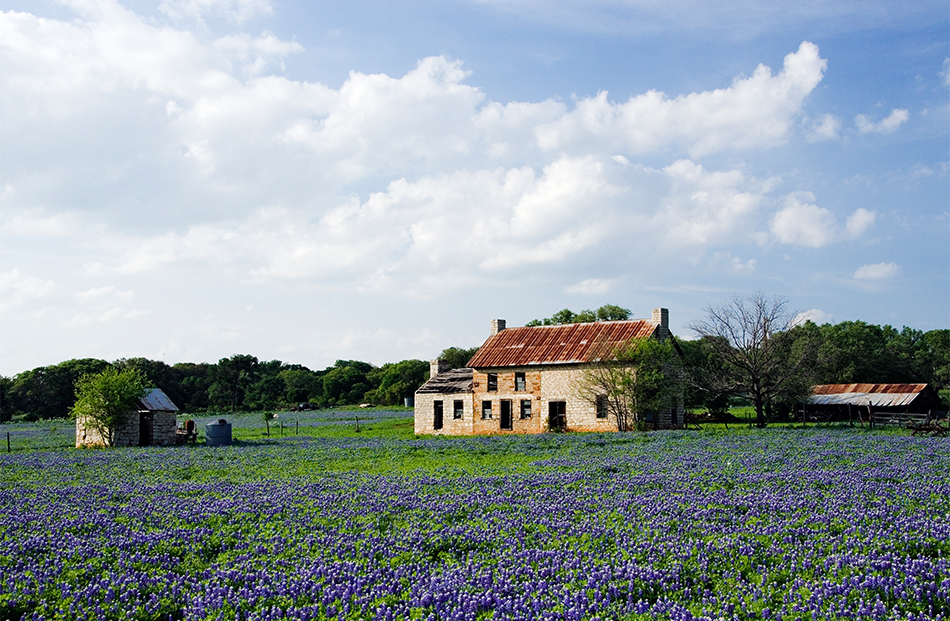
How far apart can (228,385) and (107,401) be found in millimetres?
75178

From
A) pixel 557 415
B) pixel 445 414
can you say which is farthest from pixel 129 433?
pixel 557 415

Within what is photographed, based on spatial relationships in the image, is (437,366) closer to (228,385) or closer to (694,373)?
(694,373)

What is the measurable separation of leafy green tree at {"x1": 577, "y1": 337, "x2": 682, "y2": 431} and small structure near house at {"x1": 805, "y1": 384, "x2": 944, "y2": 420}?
1885 cm

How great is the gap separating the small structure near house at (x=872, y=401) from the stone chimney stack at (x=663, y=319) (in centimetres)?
1749

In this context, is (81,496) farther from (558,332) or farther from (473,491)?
(558,332)

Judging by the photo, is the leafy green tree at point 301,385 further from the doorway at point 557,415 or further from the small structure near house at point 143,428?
the small structure near house at point 143,428

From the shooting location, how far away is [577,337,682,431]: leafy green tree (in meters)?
41.8

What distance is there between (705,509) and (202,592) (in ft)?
25.0

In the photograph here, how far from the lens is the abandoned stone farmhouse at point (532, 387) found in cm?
4428

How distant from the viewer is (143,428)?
121ft

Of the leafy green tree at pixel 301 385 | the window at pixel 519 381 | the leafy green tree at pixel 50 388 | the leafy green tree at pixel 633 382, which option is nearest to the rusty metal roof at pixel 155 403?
the window at pixel 519 381

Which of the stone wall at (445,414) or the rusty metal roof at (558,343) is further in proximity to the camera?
the stone wall at (445,414)

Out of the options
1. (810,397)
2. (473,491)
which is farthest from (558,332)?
(473,491)

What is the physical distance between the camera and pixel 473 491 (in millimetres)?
13797
